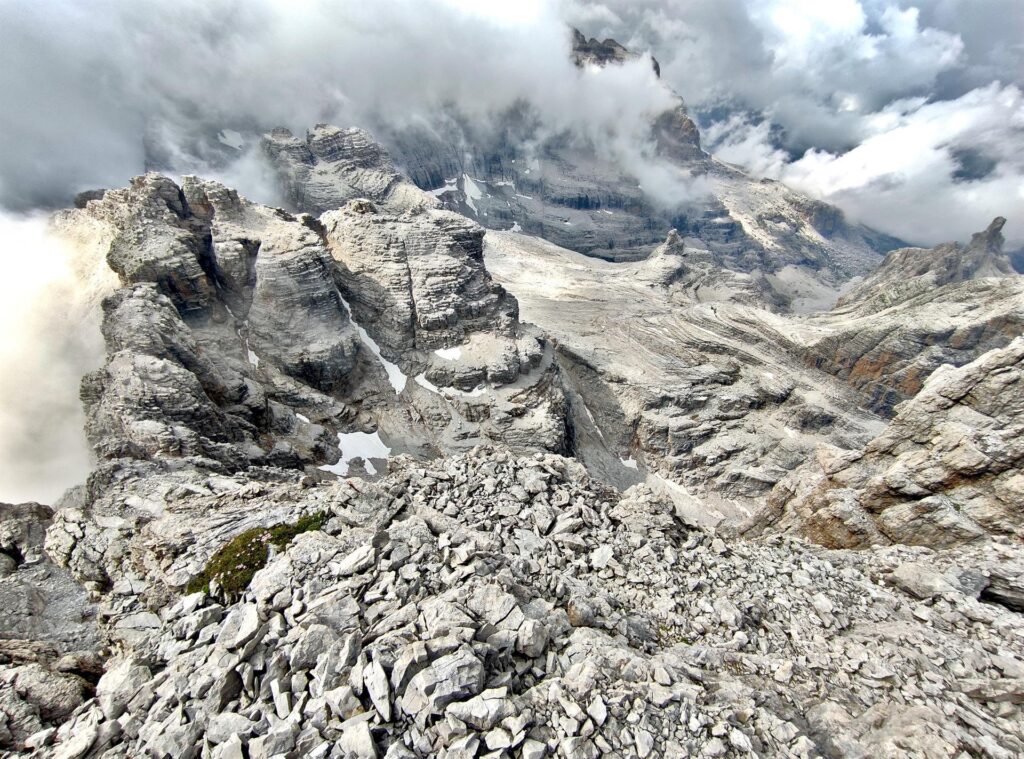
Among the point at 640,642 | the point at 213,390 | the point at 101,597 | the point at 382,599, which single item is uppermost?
the point at 213,390

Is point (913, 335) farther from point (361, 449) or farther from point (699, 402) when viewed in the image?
point (361, 449)

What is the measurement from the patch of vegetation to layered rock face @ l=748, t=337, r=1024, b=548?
29.3m

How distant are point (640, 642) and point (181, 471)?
97.0ft

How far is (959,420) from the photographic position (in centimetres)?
2888

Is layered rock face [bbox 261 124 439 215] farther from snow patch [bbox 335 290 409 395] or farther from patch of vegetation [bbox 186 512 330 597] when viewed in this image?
patch of vegetation [bbox 186 512 330 597]

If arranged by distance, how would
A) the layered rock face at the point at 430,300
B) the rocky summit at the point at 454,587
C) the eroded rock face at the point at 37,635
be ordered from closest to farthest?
the rocky summit at the point at 454,587 → the eroded rock face at the point at 37,635 → the layered rock face at the point at 430,300

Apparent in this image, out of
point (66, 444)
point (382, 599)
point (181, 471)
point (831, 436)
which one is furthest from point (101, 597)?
point (831, 436)

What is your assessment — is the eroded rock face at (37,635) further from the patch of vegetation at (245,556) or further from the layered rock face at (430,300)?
the layered rock face at (430,300)

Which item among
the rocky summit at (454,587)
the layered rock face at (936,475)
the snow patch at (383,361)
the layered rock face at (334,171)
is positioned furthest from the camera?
the layered rock face at (334,171)

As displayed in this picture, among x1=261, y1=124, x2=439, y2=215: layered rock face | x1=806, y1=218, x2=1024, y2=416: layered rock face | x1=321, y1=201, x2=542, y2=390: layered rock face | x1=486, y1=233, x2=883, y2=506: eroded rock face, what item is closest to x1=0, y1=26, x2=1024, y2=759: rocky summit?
x1=321, y1=201, x2=542, y2=390: layered rock face

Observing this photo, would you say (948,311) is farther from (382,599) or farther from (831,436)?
(382,599)

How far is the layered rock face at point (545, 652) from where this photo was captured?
9.29 metres

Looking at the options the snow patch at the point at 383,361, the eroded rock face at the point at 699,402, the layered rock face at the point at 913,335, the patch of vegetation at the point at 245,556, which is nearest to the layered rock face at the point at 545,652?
the patch of vegetation at the point at 245,556

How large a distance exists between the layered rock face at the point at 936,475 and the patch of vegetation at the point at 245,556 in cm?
2933
